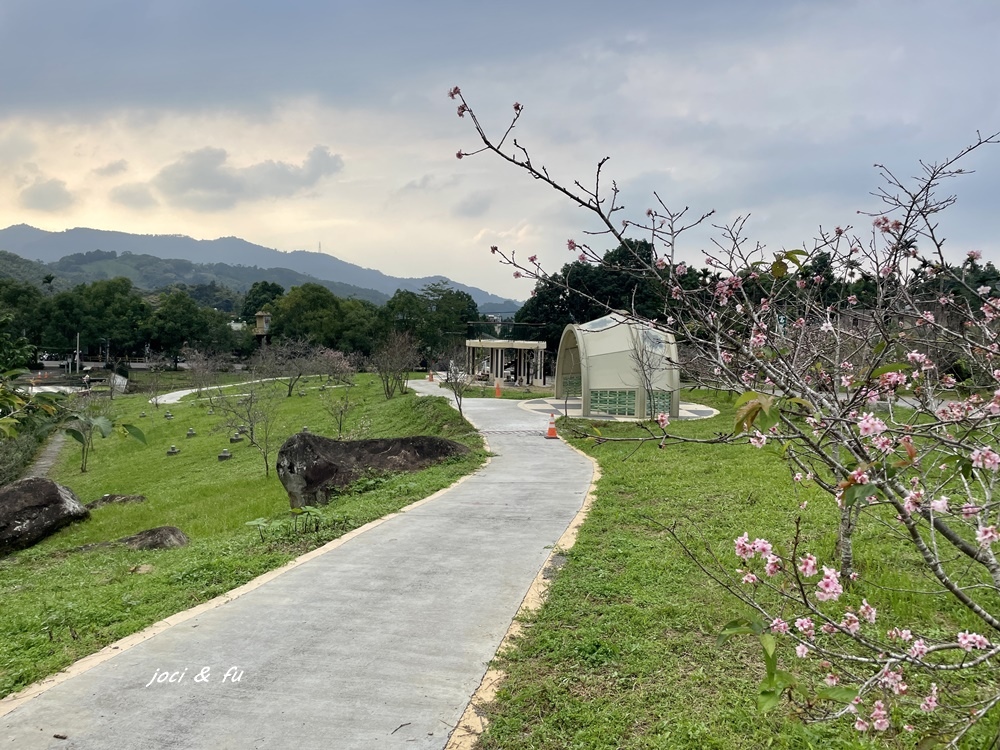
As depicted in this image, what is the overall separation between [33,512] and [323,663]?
8039 millimetres

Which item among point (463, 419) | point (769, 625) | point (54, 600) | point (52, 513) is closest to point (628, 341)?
point (463, 419)

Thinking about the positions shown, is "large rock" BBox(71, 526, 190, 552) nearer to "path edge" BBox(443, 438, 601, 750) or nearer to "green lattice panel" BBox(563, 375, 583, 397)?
"path edge" BBox(443, 438, 601, 750)

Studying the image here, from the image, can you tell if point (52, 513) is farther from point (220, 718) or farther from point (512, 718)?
point (512, 718)

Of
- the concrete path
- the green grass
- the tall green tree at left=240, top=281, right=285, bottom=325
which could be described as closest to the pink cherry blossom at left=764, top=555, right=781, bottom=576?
the concrete path

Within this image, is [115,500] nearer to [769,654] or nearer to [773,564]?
[773,564]

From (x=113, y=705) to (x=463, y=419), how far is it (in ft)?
44.9

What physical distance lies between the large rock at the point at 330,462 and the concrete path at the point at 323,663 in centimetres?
331

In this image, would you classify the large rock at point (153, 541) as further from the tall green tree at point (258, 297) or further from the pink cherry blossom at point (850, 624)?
the tall green tree at point (258, 297)

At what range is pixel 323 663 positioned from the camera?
145 inches

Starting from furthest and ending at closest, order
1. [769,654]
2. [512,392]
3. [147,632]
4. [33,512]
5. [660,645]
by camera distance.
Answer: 1. [512,392]
2. [33,512]
3. [147,632]
4. [660,645]
5. [769,654]

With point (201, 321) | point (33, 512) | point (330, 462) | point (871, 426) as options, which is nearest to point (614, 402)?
point (330, 462)

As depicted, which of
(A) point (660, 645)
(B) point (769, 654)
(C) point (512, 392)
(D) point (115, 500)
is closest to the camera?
(B) point (769, 654)

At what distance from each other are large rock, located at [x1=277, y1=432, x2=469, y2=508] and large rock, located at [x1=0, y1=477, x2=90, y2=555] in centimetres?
333

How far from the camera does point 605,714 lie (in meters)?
3.16
